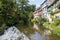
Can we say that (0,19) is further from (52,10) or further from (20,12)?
(52,10)

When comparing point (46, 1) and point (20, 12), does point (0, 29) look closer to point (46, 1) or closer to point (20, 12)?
point (20, 12)

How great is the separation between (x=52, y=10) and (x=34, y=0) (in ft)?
8.40

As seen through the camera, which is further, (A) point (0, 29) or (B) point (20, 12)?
(B) point (20, 12)

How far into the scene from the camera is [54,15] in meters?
12.0

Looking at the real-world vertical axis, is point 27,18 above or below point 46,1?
below

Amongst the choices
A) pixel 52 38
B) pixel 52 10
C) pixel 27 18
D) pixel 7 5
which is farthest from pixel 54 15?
pixel 52 38

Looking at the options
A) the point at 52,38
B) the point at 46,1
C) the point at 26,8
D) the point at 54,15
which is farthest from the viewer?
the point at 46,1

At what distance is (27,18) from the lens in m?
13.4

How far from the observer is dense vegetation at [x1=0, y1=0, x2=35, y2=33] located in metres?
10.8

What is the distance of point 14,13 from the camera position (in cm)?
1196

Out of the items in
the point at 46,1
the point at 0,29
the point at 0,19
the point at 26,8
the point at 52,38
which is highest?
the point at 46,1

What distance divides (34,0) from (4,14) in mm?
4486

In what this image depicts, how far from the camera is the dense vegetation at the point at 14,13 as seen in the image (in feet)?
35.3

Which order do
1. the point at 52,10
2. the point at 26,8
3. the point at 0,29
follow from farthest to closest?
the point at 26,8, the point at 52,10, the point at 0,29
